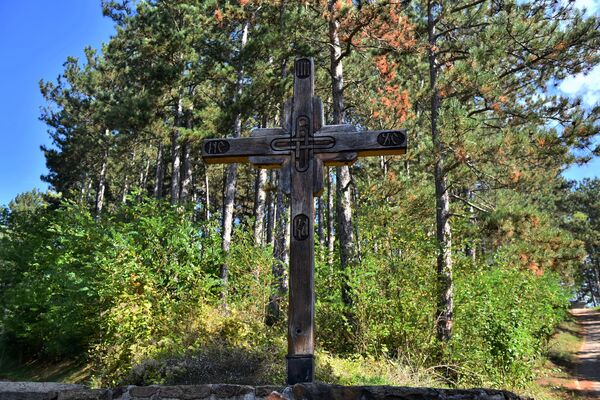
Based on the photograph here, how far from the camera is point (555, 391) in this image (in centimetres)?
1245

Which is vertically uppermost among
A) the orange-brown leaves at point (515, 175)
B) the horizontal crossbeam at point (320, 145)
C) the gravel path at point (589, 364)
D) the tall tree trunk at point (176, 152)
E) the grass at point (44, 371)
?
the tall tree trunk at point (176, 152)

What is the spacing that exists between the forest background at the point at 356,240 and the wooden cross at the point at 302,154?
166 cm

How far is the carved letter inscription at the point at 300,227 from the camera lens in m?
4.46

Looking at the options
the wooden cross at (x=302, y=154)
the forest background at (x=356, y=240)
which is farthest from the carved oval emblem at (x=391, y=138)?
the forest background at (x=356, y=240)

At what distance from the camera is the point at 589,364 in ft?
55.7

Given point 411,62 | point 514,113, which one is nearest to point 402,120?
point 411,62

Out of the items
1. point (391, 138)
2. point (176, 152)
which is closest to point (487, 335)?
point (391, 138)

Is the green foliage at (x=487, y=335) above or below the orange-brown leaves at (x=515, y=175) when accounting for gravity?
below

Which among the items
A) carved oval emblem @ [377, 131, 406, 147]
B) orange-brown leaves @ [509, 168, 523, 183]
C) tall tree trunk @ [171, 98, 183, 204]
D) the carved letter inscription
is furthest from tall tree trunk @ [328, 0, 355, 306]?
tall tree trunk @ [171, 98, 183, 204]

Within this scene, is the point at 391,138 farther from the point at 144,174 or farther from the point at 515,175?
the point at 144,174

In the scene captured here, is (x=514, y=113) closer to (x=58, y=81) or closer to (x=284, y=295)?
(x=284, y=295)

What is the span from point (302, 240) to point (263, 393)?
1598 mm

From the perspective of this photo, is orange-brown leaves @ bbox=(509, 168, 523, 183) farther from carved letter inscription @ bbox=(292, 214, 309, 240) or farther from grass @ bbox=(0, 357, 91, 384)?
grass @ bbox=(0, 357, 91, 384)

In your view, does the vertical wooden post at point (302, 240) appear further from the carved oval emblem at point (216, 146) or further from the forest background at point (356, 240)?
the forest background at point (356, 240)
